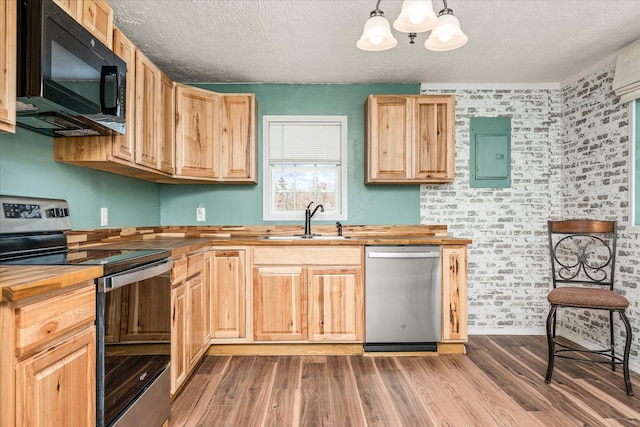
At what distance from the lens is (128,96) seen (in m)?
2.28

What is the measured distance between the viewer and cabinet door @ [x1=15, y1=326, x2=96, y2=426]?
3.43ft

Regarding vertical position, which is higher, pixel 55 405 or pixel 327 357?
pixel 55 405

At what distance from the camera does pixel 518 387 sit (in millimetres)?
2520

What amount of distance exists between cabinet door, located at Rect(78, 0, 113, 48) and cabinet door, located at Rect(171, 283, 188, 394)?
143 centimetres

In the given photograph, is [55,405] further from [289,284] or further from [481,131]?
[481,131]

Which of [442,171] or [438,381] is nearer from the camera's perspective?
[438,381]

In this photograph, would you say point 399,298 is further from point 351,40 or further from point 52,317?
point 52,317

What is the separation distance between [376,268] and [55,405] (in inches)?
Result: 90.8

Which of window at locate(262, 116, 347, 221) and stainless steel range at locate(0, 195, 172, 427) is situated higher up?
window at locate(262, 116, 347, 221)

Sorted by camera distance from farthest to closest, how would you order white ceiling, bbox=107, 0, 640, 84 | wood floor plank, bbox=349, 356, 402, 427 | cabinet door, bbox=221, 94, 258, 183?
1. cabinet door, bbox=221, 94, 258, 183
2. white ceiling, bbox=107, 0, 640, 84
3. wood floor plank, bbox=349, 356, 402, 427

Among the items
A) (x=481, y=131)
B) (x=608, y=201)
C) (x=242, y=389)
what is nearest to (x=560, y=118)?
(x=481, y=131)

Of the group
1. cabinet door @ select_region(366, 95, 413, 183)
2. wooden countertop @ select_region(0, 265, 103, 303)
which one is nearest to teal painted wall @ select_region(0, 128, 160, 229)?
wooden countertop @ select_region(0, 265, 103, 303)

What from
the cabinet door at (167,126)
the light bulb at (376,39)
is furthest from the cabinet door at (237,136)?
the light bulb at (376,39)

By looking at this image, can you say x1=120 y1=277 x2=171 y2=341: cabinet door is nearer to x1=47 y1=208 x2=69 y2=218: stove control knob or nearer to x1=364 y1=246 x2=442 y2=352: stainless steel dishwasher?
x1=47 y1=208 x2=69 y2=218: stove control knob
